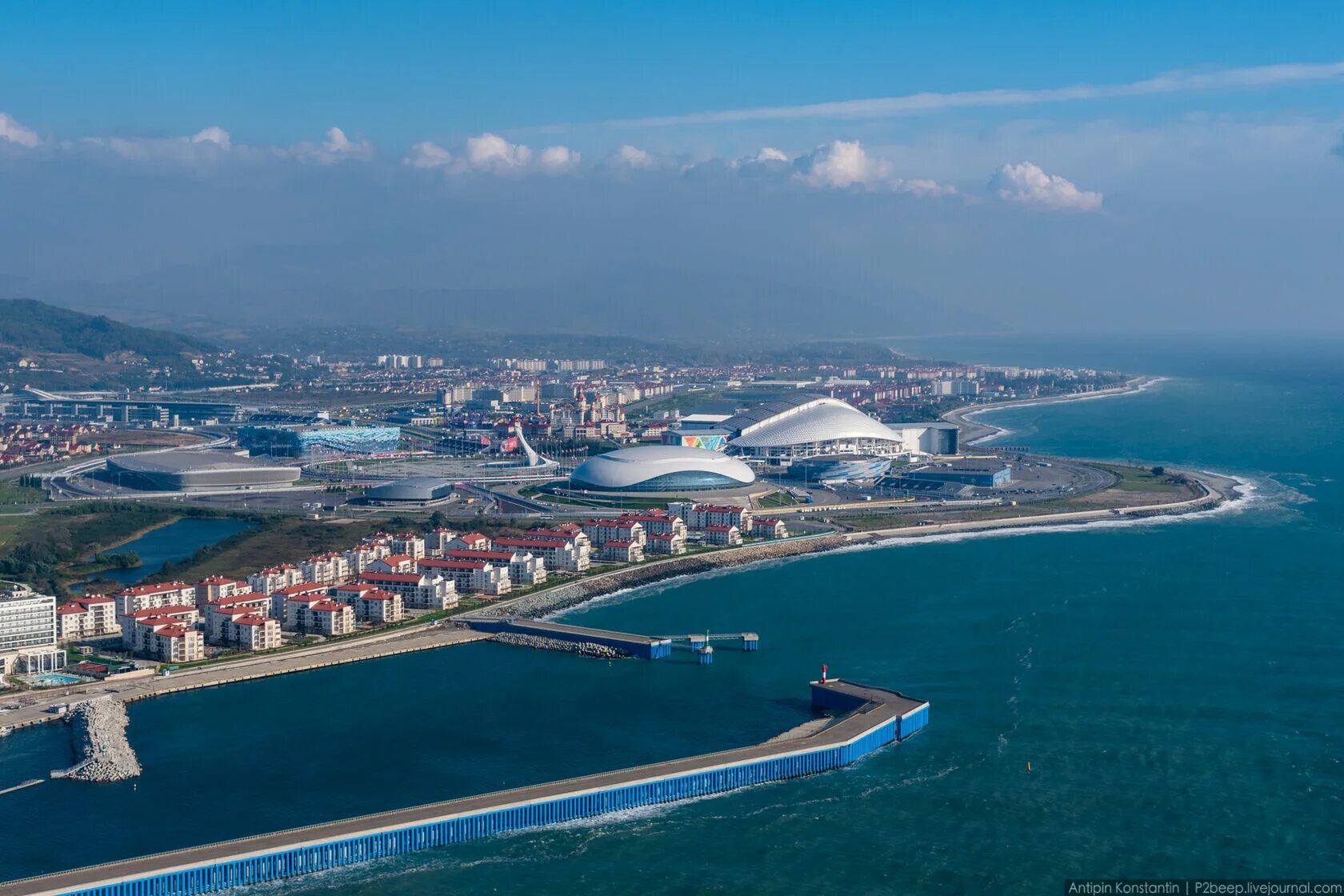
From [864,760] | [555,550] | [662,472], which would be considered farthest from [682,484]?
Answer: [864,760]

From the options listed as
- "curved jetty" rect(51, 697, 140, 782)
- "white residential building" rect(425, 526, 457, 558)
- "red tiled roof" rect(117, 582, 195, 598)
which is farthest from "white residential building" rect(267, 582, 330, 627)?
"white residential building" rect(425, 526, 457, 558)

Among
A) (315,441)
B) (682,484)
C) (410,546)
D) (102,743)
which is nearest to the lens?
(102,743)

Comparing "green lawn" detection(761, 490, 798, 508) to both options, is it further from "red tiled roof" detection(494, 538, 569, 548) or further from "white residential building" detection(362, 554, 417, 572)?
"white residential building" detection(362, 554, 417, 572)

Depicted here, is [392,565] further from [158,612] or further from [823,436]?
[823,436]

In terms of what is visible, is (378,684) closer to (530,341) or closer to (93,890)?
(93,890)

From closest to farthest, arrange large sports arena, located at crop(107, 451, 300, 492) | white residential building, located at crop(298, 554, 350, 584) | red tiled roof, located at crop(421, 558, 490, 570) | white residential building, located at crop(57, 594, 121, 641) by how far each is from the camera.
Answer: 1. white residential building, located at crop(57, 594, 121, 641)
2. red tiled roof, located at crop(421, 558, 490, 570)
3. white residential building, located at crop(298, 554, 350, 584)
4. large sports arena, located at crop(107, 451, 300, 492)

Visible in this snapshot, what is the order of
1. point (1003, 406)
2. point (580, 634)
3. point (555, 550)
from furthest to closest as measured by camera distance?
1. point (1003, 406)
2. point (555, 550)
3. point (580, 634)

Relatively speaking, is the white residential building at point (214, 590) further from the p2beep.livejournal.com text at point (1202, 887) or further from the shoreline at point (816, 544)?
the p2beep.livejournal.com text at point (1202, 887)
